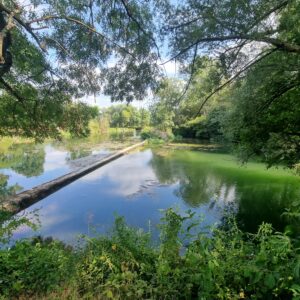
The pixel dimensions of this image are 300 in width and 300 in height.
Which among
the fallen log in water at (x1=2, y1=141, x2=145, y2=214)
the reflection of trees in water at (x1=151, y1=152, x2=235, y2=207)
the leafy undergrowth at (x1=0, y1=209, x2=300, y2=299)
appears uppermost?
the leafy undergrowth at (x1=0, y1=209, x2=300, y2=299)

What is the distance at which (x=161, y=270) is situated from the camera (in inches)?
107

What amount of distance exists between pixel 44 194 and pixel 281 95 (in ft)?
26.3

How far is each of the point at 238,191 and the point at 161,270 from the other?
28.3 feet

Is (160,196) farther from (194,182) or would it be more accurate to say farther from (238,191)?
(238,191)

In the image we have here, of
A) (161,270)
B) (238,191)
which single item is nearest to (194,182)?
(238,191)

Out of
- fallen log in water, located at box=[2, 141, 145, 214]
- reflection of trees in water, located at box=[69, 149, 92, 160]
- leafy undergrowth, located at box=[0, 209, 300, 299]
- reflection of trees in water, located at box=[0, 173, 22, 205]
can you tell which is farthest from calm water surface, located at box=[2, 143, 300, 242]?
reflection of trees in water, located at box=[69, 149, 92, 160]

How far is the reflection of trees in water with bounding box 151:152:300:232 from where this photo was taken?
805 cm

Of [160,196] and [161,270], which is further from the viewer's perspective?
[160,196]

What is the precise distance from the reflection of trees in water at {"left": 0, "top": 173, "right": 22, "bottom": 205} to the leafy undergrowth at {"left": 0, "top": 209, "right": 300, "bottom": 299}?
5977 millimetres

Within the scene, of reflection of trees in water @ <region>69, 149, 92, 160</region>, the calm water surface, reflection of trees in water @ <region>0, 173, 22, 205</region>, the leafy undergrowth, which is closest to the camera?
the leafy undergrowth

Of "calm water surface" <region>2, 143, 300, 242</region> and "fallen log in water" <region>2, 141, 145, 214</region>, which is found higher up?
"fallen log in water" <region>2, 141, 145, 214</region>

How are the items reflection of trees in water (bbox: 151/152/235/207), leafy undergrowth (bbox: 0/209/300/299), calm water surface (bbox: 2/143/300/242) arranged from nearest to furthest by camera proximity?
leafy undergrowth (bbox: 0/209/300/299) → calm water surface (bbox: 2/143/300/242) → reflection of trees in water (bbox: 151/152/235/207)

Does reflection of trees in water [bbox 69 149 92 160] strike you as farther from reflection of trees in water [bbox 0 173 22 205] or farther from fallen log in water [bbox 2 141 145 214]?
reflection of trees in water [bbox 0 173 22 205]

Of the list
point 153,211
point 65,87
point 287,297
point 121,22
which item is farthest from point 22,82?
point 287,297
